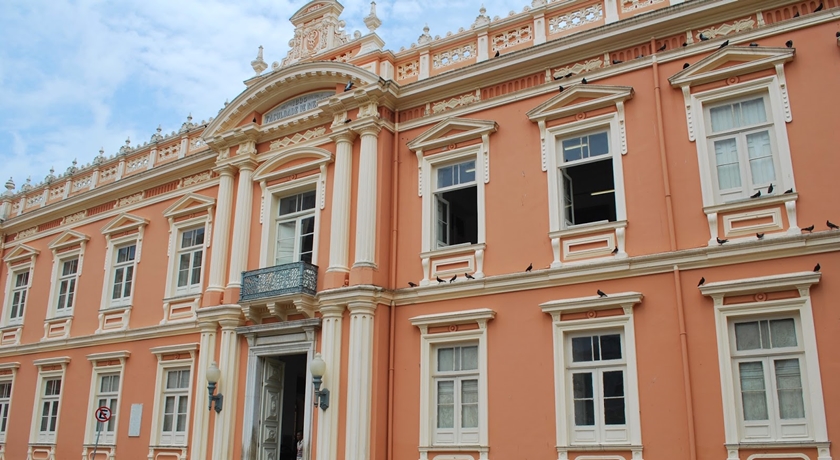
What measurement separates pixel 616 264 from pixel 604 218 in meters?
1.25

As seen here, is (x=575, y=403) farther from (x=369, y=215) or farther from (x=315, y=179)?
(x=315, y=179)

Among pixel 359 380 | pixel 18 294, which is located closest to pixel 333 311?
pixel 359 380

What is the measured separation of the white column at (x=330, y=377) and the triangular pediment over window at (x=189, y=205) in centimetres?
520

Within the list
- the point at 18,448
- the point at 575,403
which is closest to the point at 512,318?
the point at 575,403

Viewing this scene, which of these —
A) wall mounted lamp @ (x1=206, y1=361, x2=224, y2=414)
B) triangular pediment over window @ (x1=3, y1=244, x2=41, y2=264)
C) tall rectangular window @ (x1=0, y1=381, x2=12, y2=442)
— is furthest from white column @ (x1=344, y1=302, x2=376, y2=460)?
triangular pediment over window @ (x1=3, y1=244, x2=41, y2=264)

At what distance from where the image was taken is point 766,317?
35.1ft

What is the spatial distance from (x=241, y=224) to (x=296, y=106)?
2795mm

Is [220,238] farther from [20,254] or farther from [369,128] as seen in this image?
[20,254]

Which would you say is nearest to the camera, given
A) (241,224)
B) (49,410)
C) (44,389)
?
(241,224)

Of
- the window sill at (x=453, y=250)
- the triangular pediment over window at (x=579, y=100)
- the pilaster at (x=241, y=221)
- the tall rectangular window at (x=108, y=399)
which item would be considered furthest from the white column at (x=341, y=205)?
the tall rectangular window at (x=108, y=399)

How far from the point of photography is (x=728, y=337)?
10789mm

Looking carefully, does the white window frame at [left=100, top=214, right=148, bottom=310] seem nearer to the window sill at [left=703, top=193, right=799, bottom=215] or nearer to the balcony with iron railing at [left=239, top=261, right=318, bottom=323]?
the balcony with iron railing at [left=239, top=261, right=318, bottom=323]

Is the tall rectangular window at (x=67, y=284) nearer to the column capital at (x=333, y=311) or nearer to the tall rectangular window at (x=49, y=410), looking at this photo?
the tall rectangular window at (x=49, y=410)

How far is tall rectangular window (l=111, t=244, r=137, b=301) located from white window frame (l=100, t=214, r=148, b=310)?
0.04 meters
